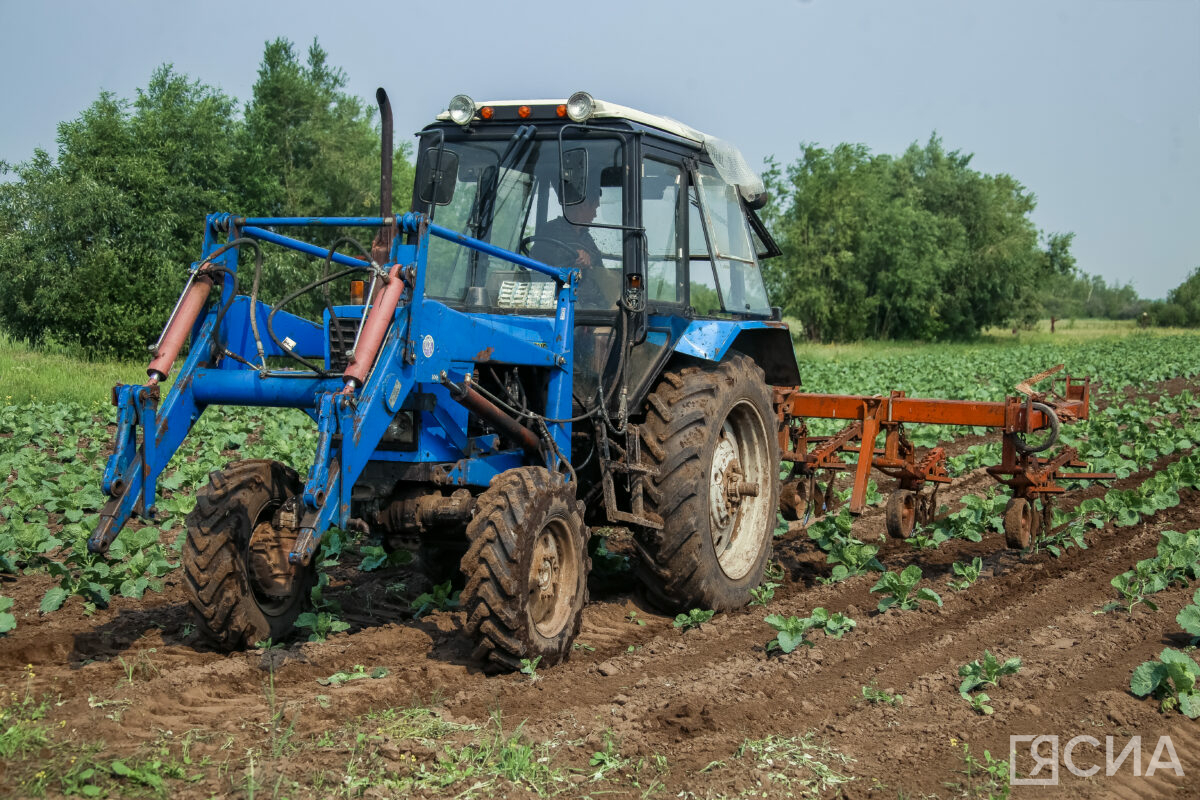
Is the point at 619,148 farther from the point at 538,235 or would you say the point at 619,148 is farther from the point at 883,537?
the point at 883,537

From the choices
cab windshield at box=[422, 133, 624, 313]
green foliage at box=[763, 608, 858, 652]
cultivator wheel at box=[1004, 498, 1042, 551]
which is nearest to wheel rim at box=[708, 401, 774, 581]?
green foliage at box=[763, 608, 858, 652]

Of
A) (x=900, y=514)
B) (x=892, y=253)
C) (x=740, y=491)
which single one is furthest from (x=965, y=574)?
(x=892, y=253)

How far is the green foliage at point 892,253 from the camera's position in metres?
51.6

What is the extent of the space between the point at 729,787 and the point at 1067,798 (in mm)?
1153

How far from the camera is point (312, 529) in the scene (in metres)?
4.29

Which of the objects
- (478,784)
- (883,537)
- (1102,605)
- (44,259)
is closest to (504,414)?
(478,784)

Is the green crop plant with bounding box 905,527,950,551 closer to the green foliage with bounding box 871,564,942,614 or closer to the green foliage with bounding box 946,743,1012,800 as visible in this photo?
the green foliage with bounding box 871,564,942,614

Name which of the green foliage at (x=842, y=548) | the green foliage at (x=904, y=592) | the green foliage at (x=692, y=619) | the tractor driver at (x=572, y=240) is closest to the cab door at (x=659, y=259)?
the tractor driver at (x=572, y=240)

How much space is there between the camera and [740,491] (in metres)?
6.72

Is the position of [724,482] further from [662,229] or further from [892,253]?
[892,253]

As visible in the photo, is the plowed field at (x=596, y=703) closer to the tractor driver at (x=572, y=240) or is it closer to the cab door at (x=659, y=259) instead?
the cab door at (x=659, y=259)

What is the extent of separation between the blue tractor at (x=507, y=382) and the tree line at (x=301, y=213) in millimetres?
19568

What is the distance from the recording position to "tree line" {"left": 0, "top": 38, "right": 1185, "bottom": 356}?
2611 centimetres

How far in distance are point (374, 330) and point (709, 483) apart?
2.34m
